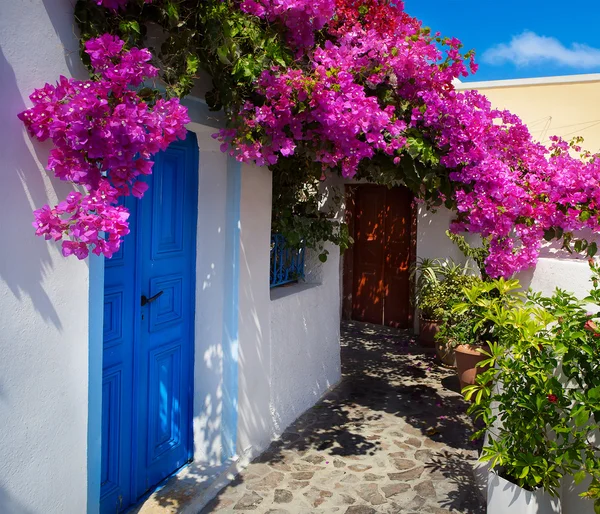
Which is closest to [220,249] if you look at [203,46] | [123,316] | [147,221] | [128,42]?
[147,221]

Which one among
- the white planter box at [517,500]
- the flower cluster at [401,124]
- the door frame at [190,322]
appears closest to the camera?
the white planter box at [517,500]

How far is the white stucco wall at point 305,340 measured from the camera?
16.2 ft

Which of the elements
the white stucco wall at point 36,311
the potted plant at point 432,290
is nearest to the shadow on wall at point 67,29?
the white stucco wall at point 36,311

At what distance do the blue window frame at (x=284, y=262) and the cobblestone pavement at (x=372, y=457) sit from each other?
134 cm

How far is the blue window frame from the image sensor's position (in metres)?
5.24

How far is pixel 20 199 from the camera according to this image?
2.29 metres

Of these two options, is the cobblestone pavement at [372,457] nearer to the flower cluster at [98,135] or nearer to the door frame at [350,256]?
the flower cluster at [98,135]

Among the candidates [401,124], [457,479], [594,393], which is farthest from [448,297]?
[594,393]

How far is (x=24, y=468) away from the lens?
92.5 inches

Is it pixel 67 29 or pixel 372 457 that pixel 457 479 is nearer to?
pixel 372 457

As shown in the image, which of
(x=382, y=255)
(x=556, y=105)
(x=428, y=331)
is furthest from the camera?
(x=382, y=255)

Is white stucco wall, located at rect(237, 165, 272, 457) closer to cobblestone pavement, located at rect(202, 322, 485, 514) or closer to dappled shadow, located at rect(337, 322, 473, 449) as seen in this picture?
cobblestone pavement, located at rect(202, 322, 485, 514)

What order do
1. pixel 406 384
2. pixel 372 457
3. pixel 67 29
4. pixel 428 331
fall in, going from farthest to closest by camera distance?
pixel 428 331, pixel 406 384, pixel 372 457, pixel 67 29

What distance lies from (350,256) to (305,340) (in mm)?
4822
